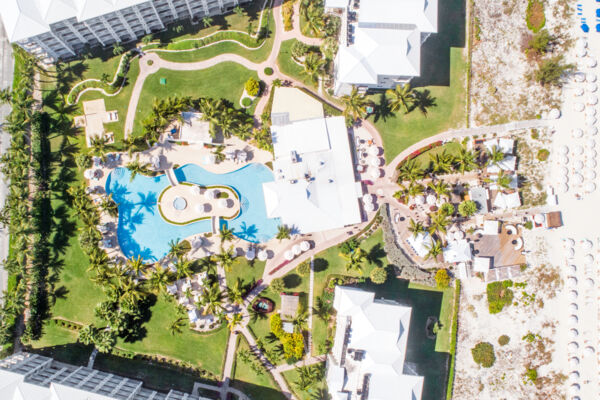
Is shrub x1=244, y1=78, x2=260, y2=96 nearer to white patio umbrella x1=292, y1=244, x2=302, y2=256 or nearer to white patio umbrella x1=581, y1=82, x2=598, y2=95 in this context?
white patio umbrella x1=292, y1=244, x2=302, y2=256

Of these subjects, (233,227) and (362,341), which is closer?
(362,341)

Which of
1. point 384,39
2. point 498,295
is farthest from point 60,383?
point 498,295

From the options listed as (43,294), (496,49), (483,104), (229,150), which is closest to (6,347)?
(43,294)

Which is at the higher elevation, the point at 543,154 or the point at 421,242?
the point at 543,154

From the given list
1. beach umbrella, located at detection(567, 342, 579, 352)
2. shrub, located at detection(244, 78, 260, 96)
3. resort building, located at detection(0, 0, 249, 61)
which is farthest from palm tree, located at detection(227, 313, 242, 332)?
beach umbrella, located at detection(567, 342, 579, 352)

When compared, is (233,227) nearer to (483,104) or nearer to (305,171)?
(305,171)

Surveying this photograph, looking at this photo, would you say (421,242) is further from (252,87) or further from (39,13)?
(39,13)

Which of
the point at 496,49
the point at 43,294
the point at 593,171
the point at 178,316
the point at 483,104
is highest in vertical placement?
the point at 496,49
